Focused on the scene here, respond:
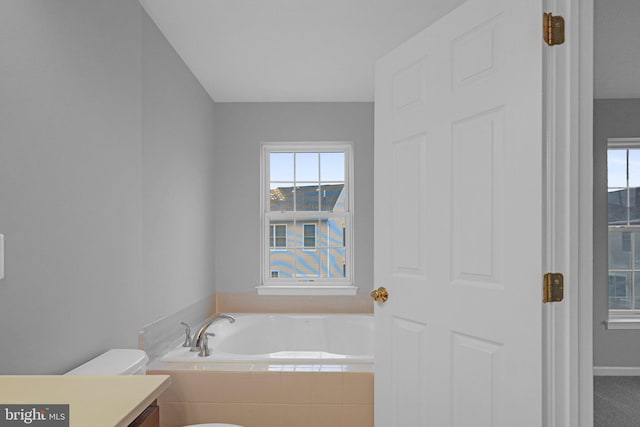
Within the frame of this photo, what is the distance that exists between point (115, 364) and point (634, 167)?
483 cm

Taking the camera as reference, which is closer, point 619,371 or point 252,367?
point 252,367

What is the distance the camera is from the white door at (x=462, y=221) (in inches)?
58.4

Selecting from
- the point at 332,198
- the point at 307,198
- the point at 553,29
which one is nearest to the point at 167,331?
the point at 307,198

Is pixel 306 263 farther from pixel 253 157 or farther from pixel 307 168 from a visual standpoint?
pixel 253 157

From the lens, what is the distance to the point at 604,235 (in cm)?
442

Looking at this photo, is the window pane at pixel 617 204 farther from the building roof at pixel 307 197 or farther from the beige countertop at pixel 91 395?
the beige countertop at pixel 91 395

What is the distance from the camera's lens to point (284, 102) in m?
4.48

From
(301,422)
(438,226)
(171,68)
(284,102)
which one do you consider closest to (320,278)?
(284,102)

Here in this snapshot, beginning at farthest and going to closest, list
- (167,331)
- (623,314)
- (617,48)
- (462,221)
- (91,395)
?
(623,314) < (617,48) < (167,331) < (462,221) < (91,395)

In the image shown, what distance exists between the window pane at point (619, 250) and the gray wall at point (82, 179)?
404 cm

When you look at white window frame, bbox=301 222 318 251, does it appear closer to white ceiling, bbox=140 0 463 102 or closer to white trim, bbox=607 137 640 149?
white ceiling, bbox=140 0 463 102

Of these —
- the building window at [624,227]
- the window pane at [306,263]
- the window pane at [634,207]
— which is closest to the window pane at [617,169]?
the building window at [624,227]

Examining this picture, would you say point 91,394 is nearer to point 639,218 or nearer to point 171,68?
point 171,68

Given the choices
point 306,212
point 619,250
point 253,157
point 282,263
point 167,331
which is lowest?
point 167,331
